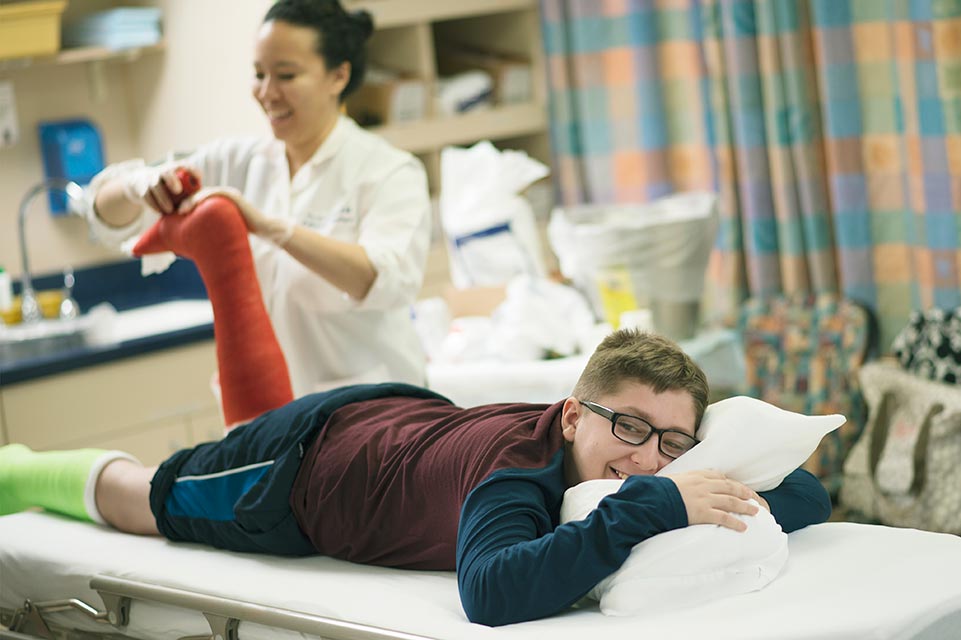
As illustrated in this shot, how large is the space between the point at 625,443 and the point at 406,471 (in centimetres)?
34

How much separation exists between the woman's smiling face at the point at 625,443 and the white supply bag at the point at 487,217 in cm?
185

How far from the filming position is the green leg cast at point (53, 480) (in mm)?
2102

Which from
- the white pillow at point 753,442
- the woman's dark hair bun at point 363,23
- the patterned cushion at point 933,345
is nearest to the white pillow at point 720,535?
the white pillow at point 753,442

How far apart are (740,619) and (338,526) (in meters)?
0.67

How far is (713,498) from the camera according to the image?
1.48 metres

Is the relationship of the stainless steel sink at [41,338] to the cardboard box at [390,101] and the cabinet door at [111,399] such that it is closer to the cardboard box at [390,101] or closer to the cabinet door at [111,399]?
the cabinet door at [111,399]

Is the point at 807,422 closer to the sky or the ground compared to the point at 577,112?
closer to the ground

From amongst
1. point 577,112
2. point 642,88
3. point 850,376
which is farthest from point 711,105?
point 850,376

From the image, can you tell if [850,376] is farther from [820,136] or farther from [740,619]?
[740,619]

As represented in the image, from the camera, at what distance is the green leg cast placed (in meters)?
2.10

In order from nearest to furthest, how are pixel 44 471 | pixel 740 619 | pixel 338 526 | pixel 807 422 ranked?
1. pixel 740 619
2. pixel 807 422
3. pixel 338 526
4. pixel 44 471

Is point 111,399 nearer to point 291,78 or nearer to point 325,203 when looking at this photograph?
point 325,203

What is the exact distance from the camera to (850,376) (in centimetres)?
347

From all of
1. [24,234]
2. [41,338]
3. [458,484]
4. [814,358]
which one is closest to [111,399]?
[41,338]
